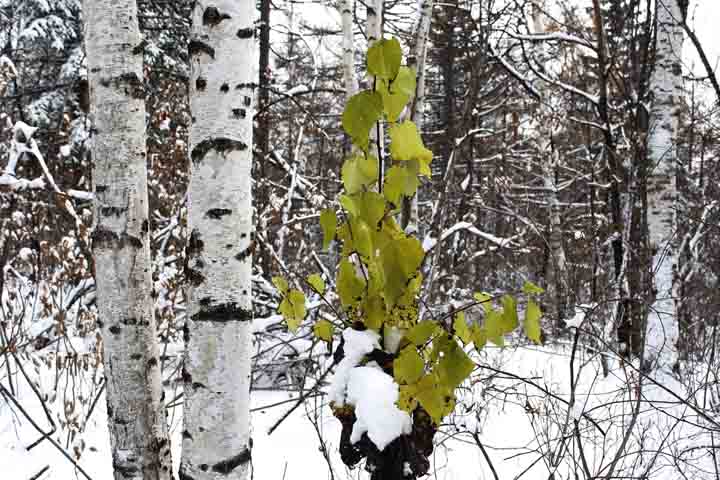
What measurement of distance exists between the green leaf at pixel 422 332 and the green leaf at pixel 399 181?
28 cm

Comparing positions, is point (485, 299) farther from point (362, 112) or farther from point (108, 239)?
point (108, 239)

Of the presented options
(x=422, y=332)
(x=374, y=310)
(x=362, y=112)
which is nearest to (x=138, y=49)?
(x=362, y=112)

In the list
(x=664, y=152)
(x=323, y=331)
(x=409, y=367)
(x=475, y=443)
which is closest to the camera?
(x=409, y=367)

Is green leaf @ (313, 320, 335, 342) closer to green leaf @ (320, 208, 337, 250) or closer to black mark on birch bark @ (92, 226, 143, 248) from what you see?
green leaf @ (320, 208, 337, 250)

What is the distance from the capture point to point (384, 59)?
1102mm

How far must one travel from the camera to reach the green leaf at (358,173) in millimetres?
1151

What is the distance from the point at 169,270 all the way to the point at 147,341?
263cm

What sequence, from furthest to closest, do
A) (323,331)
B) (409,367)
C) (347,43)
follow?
(347,43)
(323,331)
(409,367)

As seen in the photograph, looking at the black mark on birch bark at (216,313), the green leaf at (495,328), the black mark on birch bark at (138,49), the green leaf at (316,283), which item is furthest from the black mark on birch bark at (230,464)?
the black mark on birch bark at (138,49)

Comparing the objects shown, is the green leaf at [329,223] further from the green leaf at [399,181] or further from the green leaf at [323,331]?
the green leaf at [323,331]

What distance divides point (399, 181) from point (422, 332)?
0.32m

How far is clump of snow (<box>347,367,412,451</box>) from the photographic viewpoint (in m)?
1.10

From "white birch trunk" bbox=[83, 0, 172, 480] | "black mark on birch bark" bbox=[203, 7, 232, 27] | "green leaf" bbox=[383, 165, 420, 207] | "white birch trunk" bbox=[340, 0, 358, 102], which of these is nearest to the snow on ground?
"white birch trunk" bbox=[83, 0, 172, 480]

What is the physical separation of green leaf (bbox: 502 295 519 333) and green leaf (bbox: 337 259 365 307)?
31 cm
